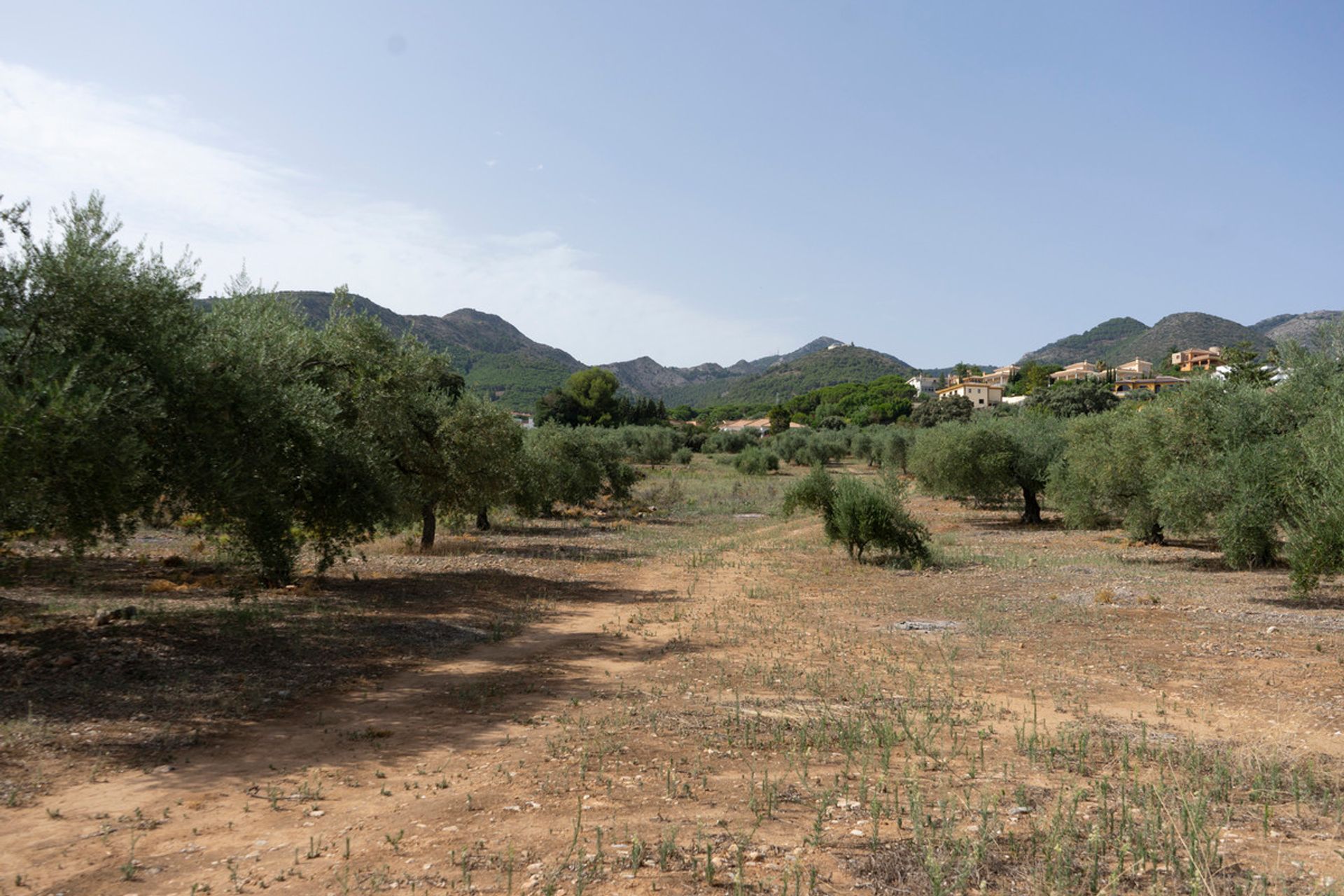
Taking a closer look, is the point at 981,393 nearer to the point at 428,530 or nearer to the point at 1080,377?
the point at 1080,377

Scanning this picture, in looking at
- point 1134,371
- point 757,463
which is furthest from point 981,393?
point 757,463

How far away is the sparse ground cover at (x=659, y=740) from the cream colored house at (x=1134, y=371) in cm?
12540

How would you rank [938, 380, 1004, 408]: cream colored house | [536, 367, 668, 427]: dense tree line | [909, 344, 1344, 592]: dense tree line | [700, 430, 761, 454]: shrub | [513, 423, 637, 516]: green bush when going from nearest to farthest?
[909, 344, 1344, 592]: dense tree line < [513, 423, 637, 516]: green bush < [700, 430, 761, 454]: shrub < [536, 367, 668, 427]: dense tree line < [938, 380, 1004, 408]: cream colored house

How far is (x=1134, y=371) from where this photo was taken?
473ft

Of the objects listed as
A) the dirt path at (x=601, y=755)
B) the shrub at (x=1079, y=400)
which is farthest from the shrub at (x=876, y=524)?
the shrub at (x=1079, y=400)

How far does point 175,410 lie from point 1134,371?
160354 millimetres

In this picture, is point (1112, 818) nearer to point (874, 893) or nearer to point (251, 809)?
point (874, 893)

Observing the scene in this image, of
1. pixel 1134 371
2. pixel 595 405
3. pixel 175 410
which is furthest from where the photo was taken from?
pixel 1134 371

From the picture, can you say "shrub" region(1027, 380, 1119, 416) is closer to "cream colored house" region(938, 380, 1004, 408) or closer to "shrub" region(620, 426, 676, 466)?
"shrub" region(620, 426, 676, 466)

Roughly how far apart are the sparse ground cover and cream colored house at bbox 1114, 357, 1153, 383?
125 metres

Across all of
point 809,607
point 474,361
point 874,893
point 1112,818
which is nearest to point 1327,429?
point 809,607

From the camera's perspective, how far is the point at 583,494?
128 feet

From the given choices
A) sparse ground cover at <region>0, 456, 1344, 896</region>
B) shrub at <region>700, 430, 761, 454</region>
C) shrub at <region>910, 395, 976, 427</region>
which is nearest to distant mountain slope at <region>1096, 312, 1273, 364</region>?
shrub at <region>910, 395, 976, 427</region>

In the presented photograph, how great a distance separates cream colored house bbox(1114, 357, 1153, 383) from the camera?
→ 5009 inches
